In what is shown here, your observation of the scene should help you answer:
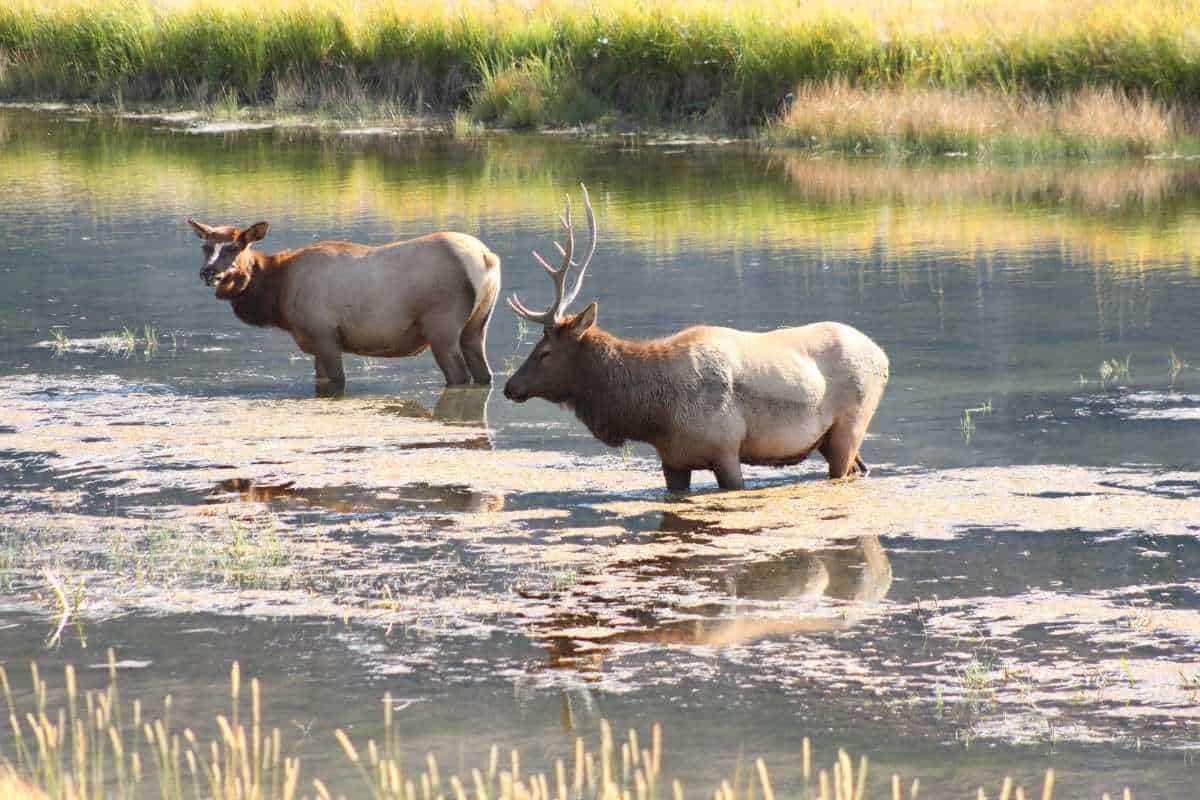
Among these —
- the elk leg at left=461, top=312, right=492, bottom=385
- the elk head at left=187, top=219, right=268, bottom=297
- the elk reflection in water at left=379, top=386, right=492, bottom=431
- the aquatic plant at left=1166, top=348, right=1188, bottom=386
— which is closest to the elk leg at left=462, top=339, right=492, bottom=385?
the elk leg at left=461, top=312, right=492, bottom=385

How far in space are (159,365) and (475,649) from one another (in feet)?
26.7

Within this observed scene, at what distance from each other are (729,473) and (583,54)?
71.1 ft

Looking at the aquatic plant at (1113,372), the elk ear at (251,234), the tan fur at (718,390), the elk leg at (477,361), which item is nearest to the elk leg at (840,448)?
the tan fur at (718,390)

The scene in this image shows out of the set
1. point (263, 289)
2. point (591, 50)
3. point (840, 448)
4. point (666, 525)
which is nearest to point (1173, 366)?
point (840, 448)

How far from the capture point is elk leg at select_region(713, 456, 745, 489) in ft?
35.9

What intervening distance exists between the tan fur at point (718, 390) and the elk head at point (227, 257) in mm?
3941

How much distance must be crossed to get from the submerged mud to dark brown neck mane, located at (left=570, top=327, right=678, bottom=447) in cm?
40

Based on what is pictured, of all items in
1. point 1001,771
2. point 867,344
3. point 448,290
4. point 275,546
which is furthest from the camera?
point 448,290

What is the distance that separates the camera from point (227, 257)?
14.6 meters

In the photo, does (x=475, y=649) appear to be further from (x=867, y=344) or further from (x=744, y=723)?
(x=867, y=344)

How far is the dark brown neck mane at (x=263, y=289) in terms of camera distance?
14680 millimetres

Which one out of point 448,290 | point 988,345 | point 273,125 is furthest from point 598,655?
point 273,125

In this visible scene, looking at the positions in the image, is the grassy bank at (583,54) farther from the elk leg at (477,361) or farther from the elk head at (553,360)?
the elk head at (553,360)

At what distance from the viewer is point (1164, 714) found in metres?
7.41
